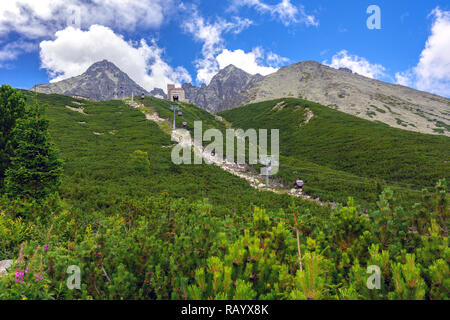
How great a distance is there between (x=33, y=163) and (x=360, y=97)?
105450mm

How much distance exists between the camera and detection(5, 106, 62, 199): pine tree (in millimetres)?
8375

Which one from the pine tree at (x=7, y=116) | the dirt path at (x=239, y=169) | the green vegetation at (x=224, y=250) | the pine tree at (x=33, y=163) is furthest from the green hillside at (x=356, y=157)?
the pine tree at (x=7, y=116)

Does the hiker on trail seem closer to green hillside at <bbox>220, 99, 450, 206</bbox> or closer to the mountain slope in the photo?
green hillside at <bbox>220, 99, 450, 206</bbox>

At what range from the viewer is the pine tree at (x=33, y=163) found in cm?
838

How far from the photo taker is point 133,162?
63.9 feet

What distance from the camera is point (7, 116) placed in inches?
388

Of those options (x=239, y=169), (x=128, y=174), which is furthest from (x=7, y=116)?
(x=239, y=169)

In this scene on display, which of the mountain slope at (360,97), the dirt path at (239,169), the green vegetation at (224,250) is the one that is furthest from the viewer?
the mountain slope at (360,97)

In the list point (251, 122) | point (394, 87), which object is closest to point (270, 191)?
point (251, 122)

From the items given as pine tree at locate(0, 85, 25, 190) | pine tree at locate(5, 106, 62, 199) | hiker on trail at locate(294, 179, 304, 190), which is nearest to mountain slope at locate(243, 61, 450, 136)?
hiker on trail at locate(294, 179, 304, 190)

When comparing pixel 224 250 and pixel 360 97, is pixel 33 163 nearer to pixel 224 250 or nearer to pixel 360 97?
pixel 224 250

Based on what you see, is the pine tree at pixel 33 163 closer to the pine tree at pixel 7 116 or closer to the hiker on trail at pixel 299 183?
the pine tree at pixel 7 116

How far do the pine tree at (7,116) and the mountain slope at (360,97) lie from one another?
75690mm
